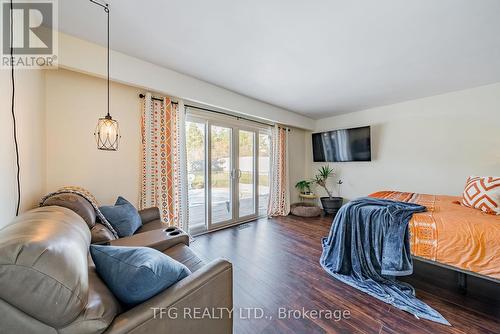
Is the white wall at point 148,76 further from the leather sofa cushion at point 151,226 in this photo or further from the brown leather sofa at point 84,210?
the leather sofa cushion at point 151,226

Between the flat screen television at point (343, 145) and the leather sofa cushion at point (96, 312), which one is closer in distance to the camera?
the leather sofa cushion at point (96, 312)

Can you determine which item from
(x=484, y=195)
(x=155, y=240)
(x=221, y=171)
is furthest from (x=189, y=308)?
(x=484, y=195)

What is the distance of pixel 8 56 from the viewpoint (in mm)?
1194

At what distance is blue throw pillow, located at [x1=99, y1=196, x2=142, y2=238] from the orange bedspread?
2.70 m

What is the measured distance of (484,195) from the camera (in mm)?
2109

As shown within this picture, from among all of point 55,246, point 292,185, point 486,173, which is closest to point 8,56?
point 55,246

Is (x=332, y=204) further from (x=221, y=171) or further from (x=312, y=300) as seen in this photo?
(x=312, y=300)

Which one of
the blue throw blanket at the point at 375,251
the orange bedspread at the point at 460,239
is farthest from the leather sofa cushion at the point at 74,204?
the orange bedspread at the point at 460,239

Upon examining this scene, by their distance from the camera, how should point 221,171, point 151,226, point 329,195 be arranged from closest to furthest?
point 151,226 < point 221,171 < point 329,195

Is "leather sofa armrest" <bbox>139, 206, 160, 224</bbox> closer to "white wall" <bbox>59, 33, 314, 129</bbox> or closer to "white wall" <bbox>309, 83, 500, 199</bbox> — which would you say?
"white wall" <bbox>59, 33, 314, 129</bbox>

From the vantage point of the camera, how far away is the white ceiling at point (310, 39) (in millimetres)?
1537

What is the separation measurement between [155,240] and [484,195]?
3.42 metres

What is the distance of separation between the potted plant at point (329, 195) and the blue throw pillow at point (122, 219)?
150 inches

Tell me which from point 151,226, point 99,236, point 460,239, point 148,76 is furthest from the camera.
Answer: point 148,76
